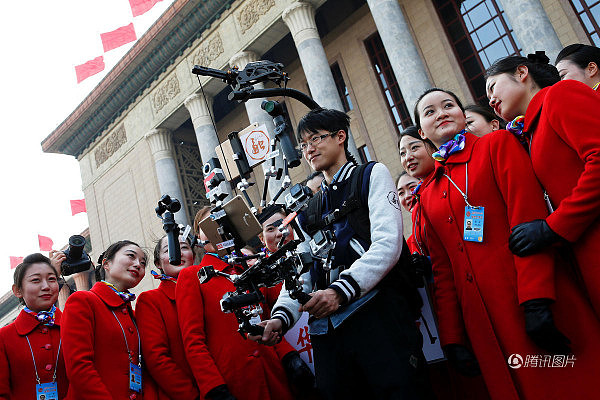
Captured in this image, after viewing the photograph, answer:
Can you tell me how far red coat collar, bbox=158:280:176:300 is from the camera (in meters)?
3.10

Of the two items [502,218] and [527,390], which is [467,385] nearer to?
[527,390]

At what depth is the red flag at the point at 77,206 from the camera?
67.4ft

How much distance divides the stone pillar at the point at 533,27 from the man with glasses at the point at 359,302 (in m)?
7.52

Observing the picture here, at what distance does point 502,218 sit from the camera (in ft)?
6.49

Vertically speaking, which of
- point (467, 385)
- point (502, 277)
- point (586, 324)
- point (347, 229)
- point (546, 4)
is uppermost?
point (546, 4)

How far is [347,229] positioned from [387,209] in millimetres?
228

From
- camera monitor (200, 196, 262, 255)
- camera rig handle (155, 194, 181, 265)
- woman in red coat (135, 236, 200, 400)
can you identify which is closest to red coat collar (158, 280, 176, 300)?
woman in red coat (135, 236, 200, 400)

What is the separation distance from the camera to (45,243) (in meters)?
17.0

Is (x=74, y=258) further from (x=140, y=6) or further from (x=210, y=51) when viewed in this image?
(x=210, y=51)

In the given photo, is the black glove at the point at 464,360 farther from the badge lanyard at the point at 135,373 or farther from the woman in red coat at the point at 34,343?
the woman in red coat at the point at 34,343

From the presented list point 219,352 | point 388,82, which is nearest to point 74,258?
point 219,352

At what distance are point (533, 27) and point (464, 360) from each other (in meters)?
8.17

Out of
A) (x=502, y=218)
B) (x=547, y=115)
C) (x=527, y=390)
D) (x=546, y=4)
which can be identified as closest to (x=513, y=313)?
(x=527, y=390)

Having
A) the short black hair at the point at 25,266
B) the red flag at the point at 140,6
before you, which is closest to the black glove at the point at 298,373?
the short black hair at the point at 25,266
